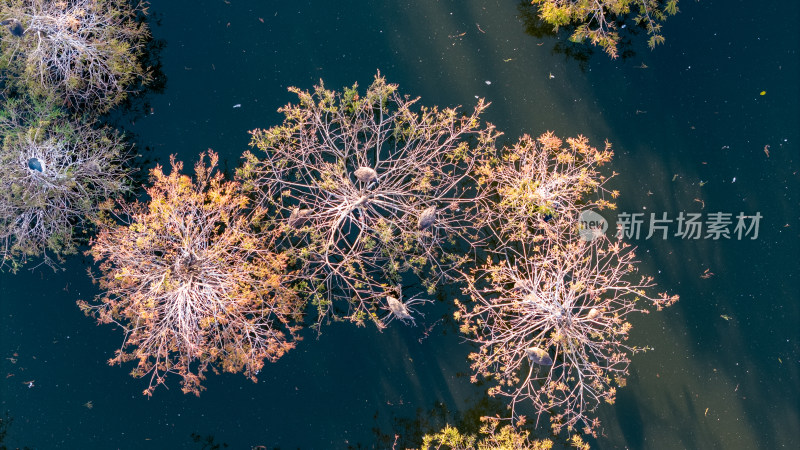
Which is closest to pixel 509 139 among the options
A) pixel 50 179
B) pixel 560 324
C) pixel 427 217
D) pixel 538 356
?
pixel 427 217

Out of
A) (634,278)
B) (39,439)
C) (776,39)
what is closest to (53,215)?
(39,439)

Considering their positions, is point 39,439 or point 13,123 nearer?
point 13,123

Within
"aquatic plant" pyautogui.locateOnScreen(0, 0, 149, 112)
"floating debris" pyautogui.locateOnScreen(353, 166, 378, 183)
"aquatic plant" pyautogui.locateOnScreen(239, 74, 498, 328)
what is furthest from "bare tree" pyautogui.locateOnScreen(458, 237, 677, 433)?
"aquatic plant" pyautogui.locateOnScreen(0, 0, 149, 112)

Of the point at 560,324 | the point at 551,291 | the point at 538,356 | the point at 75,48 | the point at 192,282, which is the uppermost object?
the point at 75,48

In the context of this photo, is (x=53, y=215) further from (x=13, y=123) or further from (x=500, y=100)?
(x=500, y=100)

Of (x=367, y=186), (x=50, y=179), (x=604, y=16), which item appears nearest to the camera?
(x=50, y=179)

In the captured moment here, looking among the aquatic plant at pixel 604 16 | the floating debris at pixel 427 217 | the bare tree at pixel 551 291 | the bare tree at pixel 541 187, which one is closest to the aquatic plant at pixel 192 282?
the floating debris at pixel 427 217

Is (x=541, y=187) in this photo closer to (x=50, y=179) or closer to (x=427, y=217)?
(x=427, y=217)
